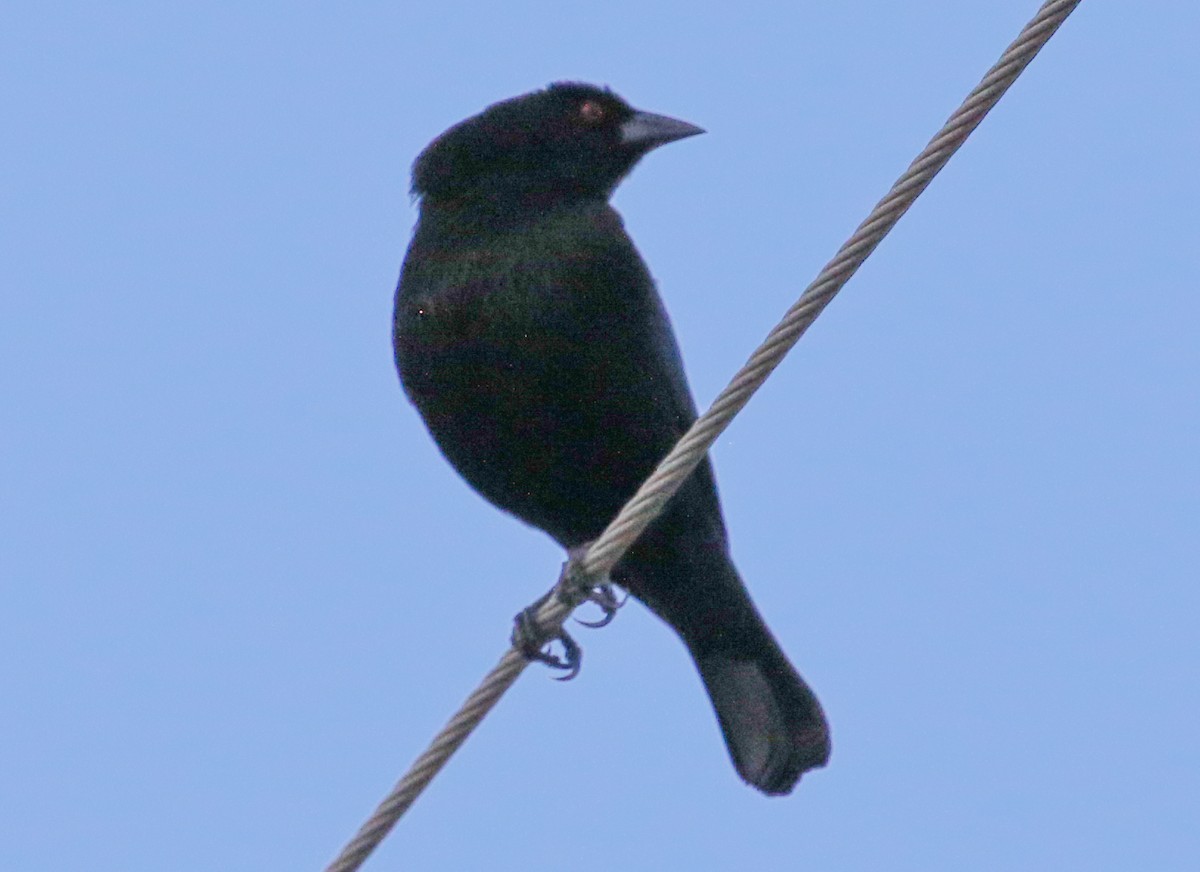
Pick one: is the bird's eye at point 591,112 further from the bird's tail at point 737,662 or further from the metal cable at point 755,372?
the metal cable at point 755,372

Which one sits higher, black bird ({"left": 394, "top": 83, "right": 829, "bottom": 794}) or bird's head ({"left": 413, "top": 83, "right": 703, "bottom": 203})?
bird's head ({"left": 413, "top": 83, "right": 703, "bottom": 203})

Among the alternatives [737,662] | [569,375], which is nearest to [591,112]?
[569,375]

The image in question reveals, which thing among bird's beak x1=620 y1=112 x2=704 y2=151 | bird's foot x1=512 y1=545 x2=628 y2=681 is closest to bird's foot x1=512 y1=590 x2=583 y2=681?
bird's foot x1=512 y1=545 x2=628 y2=681

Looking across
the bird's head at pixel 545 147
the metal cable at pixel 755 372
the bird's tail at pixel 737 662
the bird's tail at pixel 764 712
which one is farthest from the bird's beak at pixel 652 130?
the metal cable at pixel 755 372

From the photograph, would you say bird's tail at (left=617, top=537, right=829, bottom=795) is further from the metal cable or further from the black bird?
the metal cable

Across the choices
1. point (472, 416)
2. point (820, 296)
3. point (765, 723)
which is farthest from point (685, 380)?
point (820, 296)

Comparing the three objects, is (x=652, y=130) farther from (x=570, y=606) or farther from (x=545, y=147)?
(x=570, y=606)

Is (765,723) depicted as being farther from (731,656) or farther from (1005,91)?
(1005,91)
